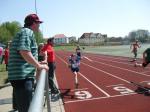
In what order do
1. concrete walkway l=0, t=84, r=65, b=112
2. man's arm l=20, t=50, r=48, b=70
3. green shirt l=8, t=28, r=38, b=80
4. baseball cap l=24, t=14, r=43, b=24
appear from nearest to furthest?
1. man's arm l=20, t=50, r=48, b=70
2. green shirt l=8, t=28, r=38, b=80
3. baseball cap l=24, t=14, r=43, b=24
4. concrete walkway l=0, t=84, r=65, b=112

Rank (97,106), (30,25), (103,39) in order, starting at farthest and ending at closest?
(103,39) → (97,106) → (30,25)

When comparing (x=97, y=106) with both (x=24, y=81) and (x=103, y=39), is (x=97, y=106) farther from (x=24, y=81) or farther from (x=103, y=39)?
(x=103, y=39)

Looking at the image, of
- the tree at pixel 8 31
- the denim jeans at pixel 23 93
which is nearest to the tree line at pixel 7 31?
the tree at pixel 8 31

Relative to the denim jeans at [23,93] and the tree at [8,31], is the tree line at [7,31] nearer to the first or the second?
the tree at [8,31]

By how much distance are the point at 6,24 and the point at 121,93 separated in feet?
334

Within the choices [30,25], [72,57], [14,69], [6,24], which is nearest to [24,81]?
[14,69]

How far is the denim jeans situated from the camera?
3.56 m

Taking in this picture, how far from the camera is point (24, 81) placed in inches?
146

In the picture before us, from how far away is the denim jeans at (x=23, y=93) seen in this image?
3561 millimetres

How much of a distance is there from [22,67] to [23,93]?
33 centimetres

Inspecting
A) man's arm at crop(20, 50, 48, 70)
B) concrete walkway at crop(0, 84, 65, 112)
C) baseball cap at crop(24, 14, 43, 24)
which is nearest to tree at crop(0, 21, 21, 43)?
concrete walkway at crop(0, 84, 65, 112)

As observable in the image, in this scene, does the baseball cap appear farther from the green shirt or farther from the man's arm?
the man's arm

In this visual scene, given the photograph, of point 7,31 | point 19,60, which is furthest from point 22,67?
point 7,31

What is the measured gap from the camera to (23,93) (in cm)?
361
